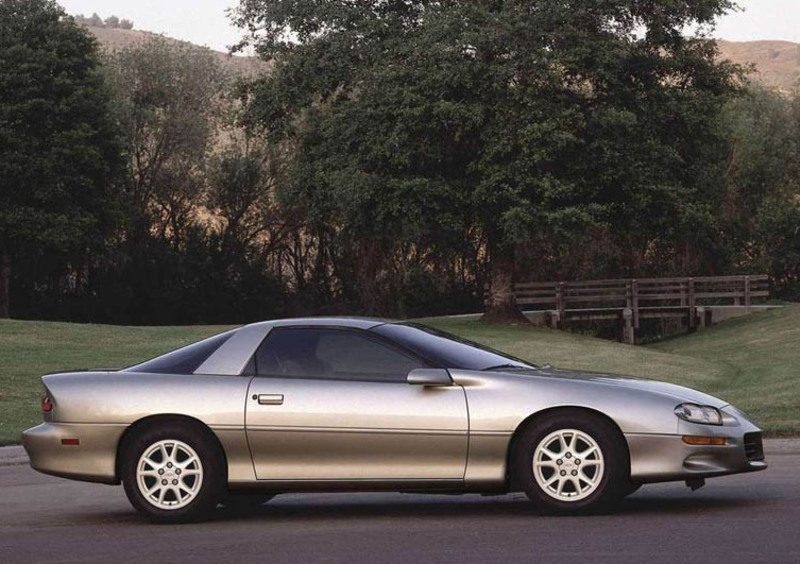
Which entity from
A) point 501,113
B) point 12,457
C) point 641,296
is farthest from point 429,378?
point 641,296

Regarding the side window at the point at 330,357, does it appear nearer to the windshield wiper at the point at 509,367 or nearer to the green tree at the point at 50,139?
the windshield wiper at the point at 509,367

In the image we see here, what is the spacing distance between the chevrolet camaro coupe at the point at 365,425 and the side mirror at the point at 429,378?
1 cm

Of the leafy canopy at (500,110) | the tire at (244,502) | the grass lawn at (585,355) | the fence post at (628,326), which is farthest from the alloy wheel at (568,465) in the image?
the fence post at (628,326)

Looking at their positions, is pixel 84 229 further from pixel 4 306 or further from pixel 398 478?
pixel 398 478

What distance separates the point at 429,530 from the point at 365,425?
87cm

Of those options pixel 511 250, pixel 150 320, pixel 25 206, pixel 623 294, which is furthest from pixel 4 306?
pixel 623 294

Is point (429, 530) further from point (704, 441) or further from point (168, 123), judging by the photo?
point (168, 123)

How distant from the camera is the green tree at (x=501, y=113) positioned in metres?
43.0

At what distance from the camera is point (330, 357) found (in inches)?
381

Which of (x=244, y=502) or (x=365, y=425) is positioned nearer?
(x=365, y=425)

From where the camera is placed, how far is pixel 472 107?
42.9m

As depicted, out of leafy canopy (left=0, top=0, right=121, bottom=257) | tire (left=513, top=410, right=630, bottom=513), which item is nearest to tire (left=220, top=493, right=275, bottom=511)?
tire (left=513, top=410, right=630, bottom=513)

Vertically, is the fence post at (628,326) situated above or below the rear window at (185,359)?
below

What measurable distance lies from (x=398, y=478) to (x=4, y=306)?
47.7 meters
